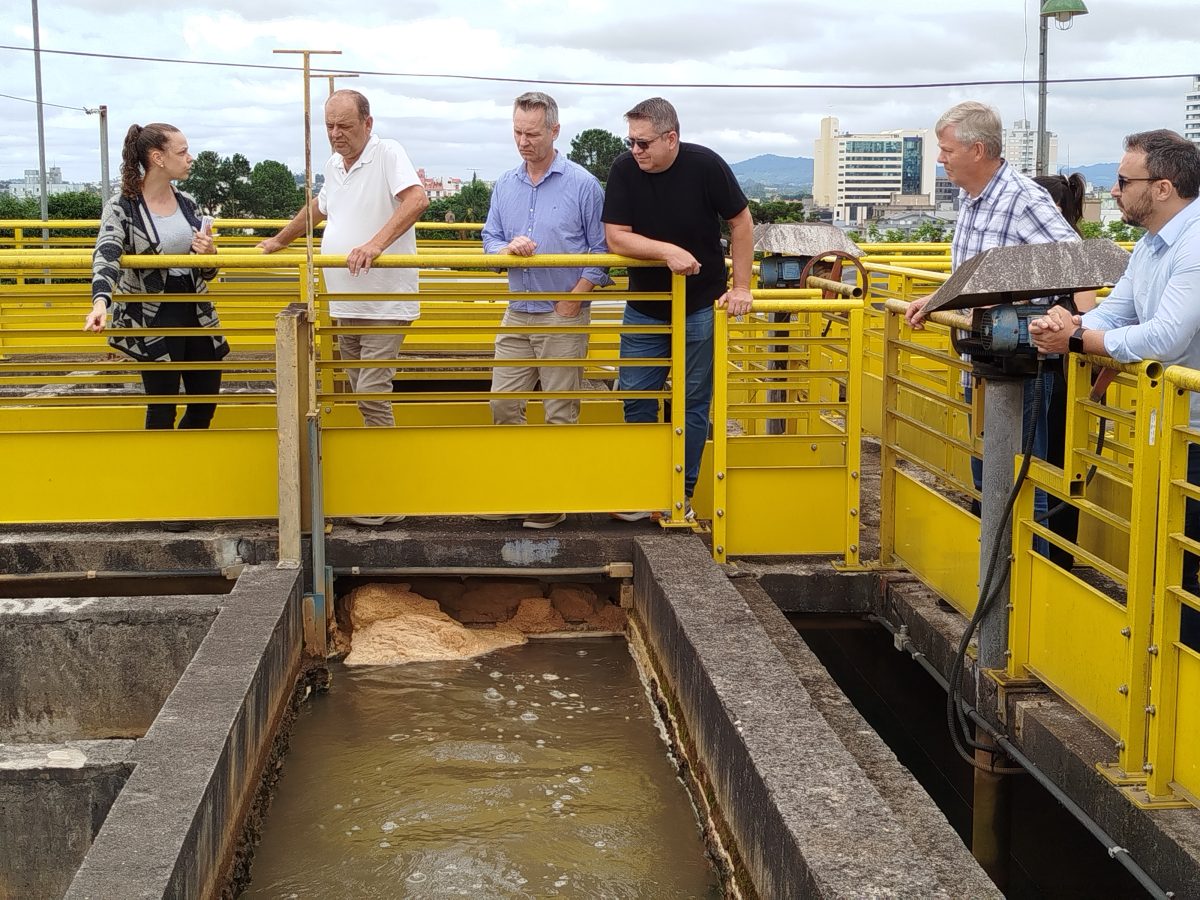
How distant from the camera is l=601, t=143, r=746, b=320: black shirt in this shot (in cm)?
620

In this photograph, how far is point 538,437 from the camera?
244 inches

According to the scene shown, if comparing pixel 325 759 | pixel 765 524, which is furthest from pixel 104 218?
pixel 765 524

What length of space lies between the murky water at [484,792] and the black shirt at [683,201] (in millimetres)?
1839

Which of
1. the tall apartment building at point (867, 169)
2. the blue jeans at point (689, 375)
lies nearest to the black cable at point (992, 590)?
the blue jeans at point (689, 375)

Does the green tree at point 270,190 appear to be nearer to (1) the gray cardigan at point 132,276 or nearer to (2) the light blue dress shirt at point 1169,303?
(1) the gray cardigan at point 132,276

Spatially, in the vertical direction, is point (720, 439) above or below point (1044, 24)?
below

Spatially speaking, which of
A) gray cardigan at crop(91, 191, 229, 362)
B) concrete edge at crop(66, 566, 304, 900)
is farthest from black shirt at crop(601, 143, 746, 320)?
concrete edge at crop(66, 566, 304, 900)

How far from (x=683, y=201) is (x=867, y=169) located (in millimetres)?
128348

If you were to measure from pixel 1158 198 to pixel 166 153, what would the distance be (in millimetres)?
4248

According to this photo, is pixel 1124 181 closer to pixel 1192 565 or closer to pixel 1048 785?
pixel 1192 565

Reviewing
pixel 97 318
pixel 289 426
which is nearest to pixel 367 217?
pixel 289 426

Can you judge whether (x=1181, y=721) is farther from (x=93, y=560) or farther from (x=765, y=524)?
(x=93, y=560)

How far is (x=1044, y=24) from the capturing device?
19.5 m

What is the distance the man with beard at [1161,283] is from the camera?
12.7 ft
